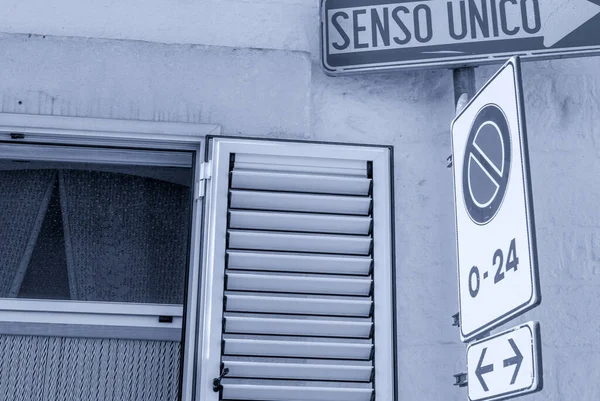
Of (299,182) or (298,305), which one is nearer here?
(298,305)

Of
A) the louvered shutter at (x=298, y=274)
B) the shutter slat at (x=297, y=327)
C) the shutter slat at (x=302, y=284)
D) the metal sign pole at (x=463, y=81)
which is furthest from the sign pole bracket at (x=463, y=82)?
the shutter slat at (x=297, y=327)

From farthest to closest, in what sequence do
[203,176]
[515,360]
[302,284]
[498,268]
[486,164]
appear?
[203,176]
[302,284]
[486,164]
[498,268]
[515,360]

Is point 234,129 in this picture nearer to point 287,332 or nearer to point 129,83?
point 129,83

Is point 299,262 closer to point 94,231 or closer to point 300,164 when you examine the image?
point 300,164

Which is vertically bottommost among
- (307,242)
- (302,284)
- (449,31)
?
(302,284)

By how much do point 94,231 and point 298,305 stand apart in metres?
0.82

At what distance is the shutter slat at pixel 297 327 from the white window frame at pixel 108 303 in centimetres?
16

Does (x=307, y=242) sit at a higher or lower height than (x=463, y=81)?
lower

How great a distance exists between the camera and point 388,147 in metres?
2.90

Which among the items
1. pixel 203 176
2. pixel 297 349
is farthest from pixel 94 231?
pixel 297 349

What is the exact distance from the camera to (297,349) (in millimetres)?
2648

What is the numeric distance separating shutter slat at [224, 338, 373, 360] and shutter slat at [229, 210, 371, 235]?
15.1 inches

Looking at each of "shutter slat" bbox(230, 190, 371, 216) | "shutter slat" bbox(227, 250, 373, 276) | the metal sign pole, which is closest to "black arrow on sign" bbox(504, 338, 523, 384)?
"shutter slat" bbox(227, 250, 373, 276)

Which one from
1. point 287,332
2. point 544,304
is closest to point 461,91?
point 544,304
